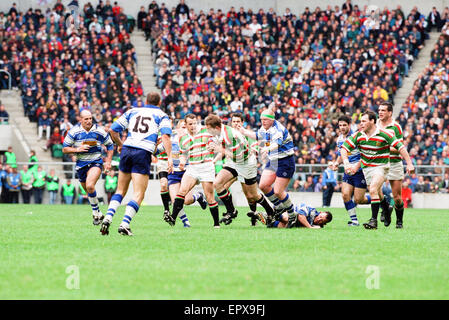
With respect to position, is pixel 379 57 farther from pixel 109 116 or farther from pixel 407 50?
pixel 109 116

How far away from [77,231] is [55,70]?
23.3m

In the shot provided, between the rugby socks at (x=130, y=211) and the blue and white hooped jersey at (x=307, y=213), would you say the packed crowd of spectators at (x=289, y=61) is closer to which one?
the blue and white hooped jersey at (x=307, y=213)

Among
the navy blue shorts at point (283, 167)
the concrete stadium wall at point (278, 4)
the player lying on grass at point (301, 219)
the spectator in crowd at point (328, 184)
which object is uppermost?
the concrete stadium wall at point (278, 4)

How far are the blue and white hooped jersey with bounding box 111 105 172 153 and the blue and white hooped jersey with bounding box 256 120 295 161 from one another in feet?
9.92

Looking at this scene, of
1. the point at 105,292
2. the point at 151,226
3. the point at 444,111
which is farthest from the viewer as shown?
the point at 444,111

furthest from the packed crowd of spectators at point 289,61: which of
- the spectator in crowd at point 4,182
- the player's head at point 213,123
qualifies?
the player's head at point 213,123

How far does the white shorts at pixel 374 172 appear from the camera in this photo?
16.0 meters

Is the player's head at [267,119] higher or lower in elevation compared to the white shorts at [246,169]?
higher

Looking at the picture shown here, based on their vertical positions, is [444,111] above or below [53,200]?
above

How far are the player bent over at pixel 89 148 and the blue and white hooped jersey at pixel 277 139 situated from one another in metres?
3.29

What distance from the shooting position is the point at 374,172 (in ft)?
52.6

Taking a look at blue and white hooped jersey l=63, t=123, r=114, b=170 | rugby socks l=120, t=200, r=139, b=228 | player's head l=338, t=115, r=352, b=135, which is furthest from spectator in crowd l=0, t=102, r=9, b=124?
rugby socks l=120, t=200, r=139, b=228

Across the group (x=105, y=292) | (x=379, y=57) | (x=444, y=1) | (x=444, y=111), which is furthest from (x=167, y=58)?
→ (x=105, y=292)

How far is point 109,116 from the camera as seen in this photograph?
34.4 meters
